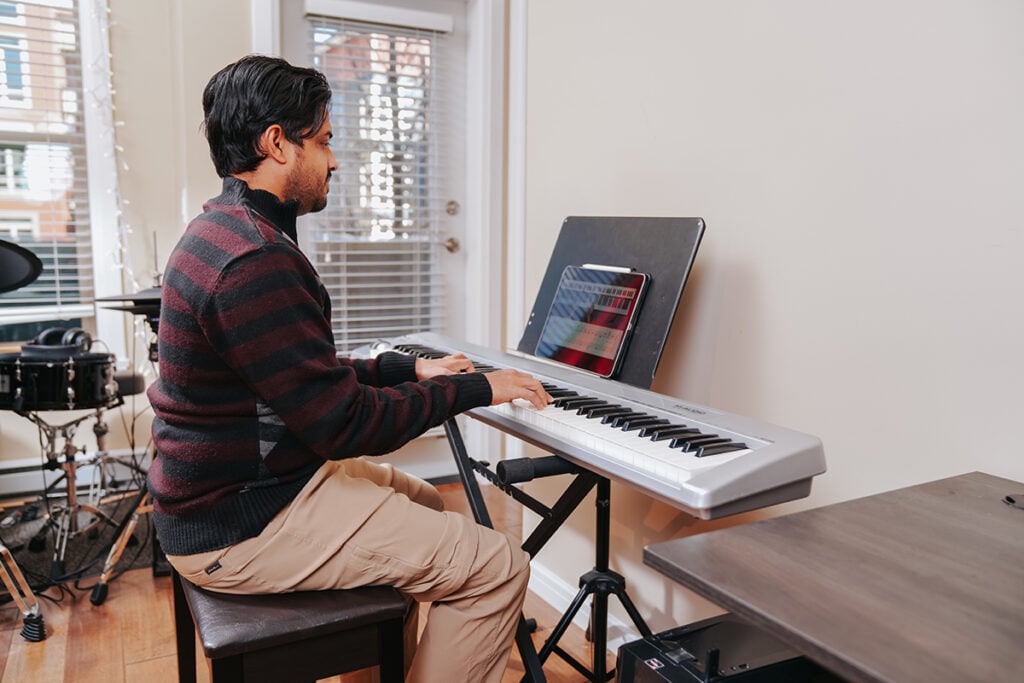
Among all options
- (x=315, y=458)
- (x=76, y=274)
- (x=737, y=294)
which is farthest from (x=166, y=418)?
(x=76, y=274)

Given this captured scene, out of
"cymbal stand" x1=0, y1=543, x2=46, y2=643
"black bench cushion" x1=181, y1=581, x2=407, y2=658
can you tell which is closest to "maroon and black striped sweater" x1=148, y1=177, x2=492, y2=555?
"black bench cushion" x1=181, y1=581, x2=407, y2=658

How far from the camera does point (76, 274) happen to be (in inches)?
143

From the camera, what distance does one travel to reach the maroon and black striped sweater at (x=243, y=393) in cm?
131

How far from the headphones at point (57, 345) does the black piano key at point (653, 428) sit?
2029 millimetres

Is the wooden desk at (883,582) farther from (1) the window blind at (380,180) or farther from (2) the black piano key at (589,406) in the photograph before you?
(1) the window blind at (380,180)

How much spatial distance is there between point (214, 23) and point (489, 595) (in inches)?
118

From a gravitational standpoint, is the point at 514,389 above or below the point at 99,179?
below

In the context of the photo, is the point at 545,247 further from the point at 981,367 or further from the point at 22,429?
the point at 22,429

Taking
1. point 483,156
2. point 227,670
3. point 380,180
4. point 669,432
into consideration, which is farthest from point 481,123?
point 227,670

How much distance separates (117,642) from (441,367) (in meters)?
1.39

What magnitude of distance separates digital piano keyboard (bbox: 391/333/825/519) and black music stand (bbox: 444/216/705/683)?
0.26ft

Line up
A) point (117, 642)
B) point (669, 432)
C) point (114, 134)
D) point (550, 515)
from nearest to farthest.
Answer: point (669, 432) < point (550, 515) < point (117, 642) < point (114, 134)

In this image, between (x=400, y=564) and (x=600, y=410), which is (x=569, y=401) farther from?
(x=400, y=564)

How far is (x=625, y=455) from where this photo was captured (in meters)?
1.30
